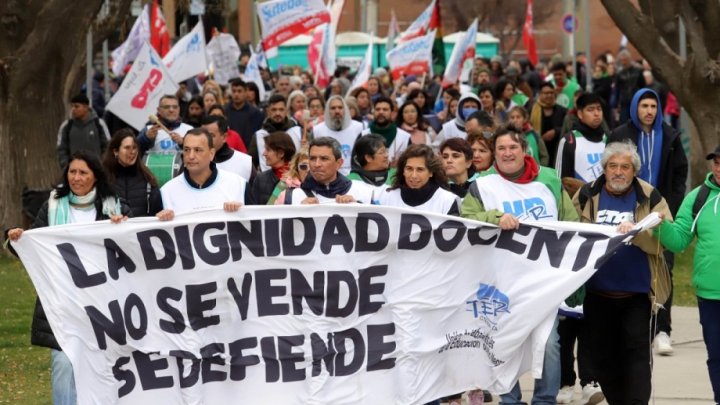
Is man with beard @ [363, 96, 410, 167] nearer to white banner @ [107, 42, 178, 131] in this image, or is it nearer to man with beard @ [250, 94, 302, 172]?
man with beard @ [250, 94, 302, 172]

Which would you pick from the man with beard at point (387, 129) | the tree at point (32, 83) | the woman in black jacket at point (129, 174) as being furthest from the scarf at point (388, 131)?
the woman in black jacket at point (129, 174)

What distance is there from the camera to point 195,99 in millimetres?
17812

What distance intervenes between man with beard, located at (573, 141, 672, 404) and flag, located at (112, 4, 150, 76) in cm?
1584

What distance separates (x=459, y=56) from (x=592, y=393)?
14499mm

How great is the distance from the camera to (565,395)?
965cm

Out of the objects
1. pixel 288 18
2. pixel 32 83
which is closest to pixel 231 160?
pixel 32 83

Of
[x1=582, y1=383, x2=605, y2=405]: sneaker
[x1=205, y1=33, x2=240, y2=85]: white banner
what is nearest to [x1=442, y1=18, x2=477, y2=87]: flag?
[x1=205, y1=33, x2=240, y2=85]: white banner

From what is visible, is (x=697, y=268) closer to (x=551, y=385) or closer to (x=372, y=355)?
(x=551, y=385)

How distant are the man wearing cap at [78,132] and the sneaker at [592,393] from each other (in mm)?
8669

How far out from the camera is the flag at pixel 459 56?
23375 mm

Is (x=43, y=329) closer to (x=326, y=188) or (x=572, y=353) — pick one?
(x=326, y=188)

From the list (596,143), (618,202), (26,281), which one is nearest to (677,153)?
(596,143)

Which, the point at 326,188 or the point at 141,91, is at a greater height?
the point at 141,91

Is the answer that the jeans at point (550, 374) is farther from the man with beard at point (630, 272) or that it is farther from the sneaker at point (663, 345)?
the sneaker at point (663, 345)
